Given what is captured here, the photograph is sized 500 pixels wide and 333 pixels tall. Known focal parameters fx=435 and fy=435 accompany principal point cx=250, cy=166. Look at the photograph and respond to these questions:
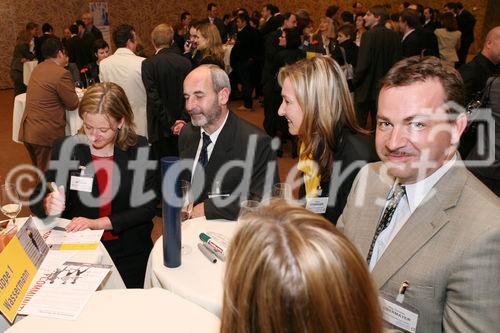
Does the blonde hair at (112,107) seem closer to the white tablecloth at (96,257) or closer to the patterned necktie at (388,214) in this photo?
the white tablecloth at (96,257)

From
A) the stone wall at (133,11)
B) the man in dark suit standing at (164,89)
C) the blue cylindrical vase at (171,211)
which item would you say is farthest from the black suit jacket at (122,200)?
the stone wall at (133,11)

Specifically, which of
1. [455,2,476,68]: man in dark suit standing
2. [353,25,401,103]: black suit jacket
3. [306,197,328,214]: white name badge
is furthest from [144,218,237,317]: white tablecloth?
[455,2,476,68]: man in dark suit standing

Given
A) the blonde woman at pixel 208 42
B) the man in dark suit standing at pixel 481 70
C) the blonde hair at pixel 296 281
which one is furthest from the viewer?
the blonde woman at pixel 208 42

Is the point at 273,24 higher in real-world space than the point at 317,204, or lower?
higher

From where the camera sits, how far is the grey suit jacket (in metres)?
1.12

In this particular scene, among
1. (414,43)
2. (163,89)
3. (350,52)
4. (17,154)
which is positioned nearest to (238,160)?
(163,89)

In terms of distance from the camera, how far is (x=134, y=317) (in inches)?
55.6

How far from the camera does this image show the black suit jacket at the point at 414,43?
19.9 ft

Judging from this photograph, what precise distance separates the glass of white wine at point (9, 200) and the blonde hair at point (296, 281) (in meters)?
1.46

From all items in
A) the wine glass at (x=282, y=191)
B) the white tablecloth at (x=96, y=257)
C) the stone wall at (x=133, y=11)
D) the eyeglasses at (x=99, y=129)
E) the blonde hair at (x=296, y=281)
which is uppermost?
→ the stone wall at (x=133, y=11)

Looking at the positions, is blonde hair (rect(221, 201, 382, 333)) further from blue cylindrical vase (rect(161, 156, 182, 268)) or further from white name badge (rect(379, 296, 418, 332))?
blue cylindrical vase (rect(161, 156, 182, 268))

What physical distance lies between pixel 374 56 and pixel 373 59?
4 centimetres

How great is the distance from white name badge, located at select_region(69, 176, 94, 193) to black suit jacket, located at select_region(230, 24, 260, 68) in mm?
5787

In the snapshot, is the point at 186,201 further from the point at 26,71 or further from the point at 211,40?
the point at 26,71
